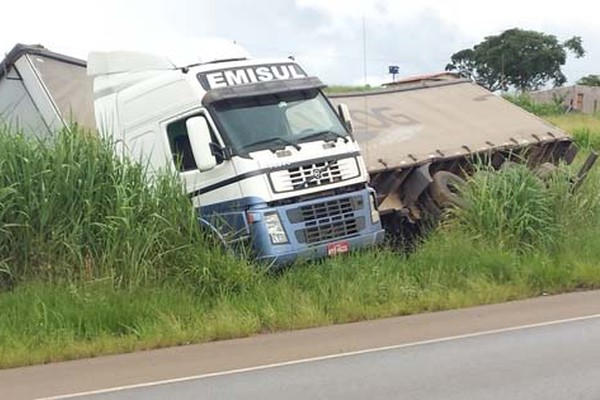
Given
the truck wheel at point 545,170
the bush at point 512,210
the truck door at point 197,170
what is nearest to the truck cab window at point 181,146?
the truck door at point 197,170

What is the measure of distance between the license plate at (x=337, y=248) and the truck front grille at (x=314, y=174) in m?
0.79

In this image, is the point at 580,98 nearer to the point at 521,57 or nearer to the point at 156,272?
the point at 521,57

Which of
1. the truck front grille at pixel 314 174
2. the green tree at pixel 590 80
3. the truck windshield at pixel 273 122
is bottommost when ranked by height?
the truck front grille at pixel 314 174

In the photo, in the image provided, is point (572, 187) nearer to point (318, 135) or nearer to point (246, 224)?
point (318, 135)

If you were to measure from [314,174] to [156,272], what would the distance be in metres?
2.32

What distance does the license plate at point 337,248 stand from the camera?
37.1ft

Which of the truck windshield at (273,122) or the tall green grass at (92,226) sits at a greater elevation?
the truck windshield at (273,122)

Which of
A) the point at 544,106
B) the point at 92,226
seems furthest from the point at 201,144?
the point at 544,106

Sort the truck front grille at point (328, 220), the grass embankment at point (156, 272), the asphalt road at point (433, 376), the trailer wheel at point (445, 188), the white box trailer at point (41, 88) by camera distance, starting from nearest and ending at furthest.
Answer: the asphalt road at point (433, 376), the grass embankment at point (156, 272), the truck front grille at point (328, 220), the trailer wheel at point (445, 188), the white box trailer at point (41, 88)

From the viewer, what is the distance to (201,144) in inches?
436

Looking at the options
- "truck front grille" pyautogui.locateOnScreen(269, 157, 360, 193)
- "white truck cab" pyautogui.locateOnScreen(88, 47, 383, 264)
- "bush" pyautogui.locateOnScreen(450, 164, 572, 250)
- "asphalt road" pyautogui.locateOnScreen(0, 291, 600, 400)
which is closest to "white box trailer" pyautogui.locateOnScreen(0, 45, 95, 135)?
"white truck cab" pyautogui.locateOnScreen(88, 47, 383, 264)

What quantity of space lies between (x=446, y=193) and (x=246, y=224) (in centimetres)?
401

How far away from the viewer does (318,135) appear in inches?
454

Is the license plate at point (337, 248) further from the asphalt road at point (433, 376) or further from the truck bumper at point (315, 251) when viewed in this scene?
the asphalt road at point (433, 376)
